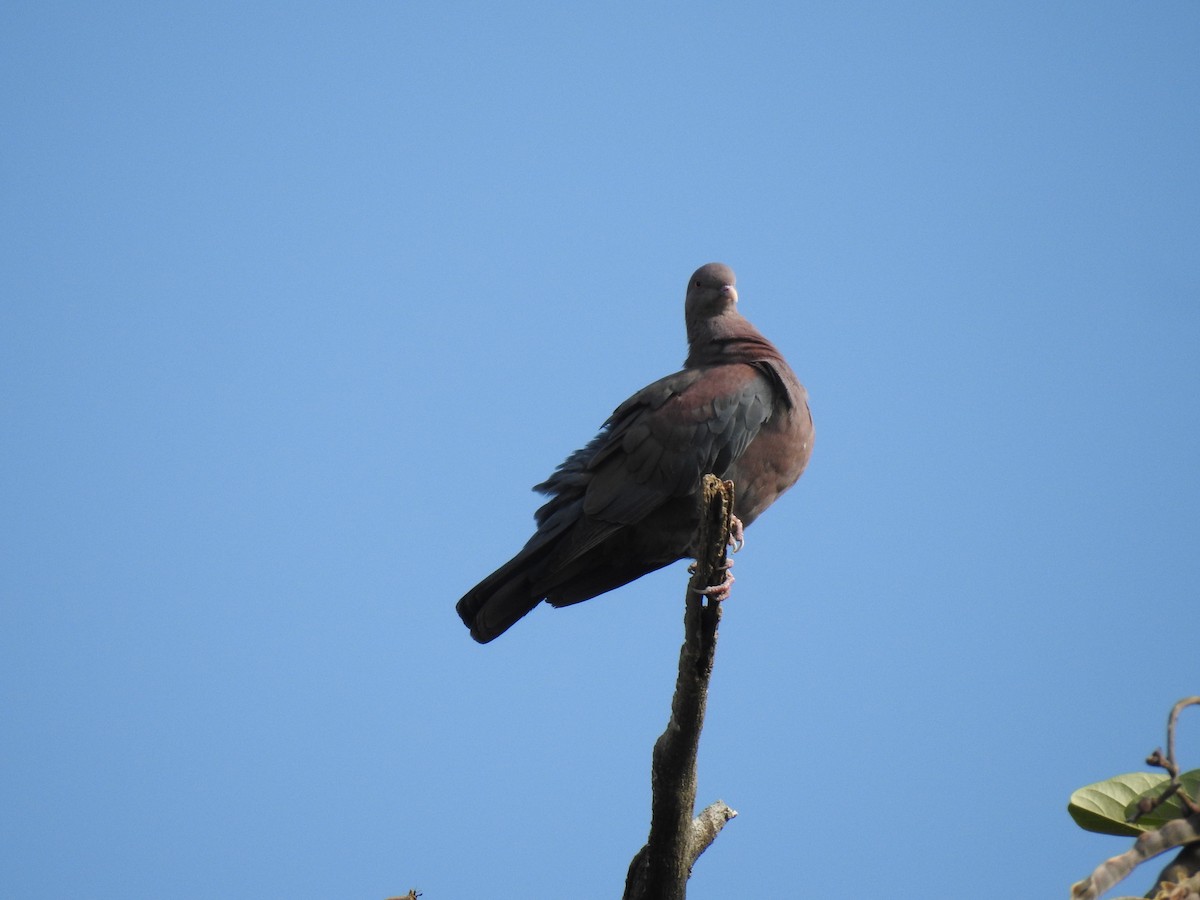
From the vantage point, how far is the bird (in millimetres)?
5430

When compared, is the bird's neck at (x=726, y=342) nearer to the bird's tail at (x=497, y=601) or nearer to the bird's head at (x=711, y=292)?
the bird's head at (x=711, y=292)

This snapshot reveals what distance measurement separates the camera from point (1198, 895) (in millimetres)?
1786

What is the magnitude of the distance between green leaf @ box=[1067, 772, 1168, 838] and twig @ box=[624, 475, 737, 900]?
1.45 meters

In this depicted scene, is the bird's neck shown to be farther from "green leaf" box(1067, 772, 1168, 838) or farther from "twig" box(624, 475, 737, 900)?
"green leaf" box(1067, 772, 1168, 838)

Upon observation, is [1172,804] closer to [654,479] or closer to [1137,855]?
[1137,855]

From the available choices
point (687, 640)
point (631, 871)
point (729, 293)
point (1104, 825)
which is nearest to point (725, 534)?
point (687, 640)

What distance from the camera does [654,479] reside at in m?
5.52

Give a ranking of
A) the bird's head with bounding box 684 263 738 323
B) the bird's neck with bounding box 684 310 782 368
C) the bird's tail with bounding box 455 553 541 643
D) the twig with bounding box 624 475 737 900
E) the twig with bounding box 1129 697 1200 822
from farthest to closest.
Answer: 1. the bird's head with bounding box 684 263 738 323
2. the bird's neck with bounding box 684 310 782 368
3. the bird's tail with bounding box 455 553 541 643
4. the twig with bounding box 624 475 737 900
5. the twig with bounding box 1129 697 1200 822

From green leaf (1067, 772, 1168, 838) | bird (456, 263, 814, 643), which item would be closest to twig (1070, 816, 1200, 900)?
green leaf (1067, 772, 1168, 838)

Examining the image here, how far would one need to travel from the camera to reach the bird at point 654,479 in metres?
5.43

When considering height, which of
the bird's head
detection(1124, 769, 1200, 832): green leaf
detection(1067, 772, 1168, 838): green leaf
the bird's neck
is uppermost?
the bird's head

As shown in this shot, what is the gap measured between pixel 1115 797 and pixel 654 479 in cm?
323

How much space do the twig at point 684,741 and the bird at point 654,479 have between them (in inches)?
64.4

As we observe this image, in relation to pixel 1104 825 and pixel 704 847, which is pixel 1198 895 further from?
pixel 704 847
